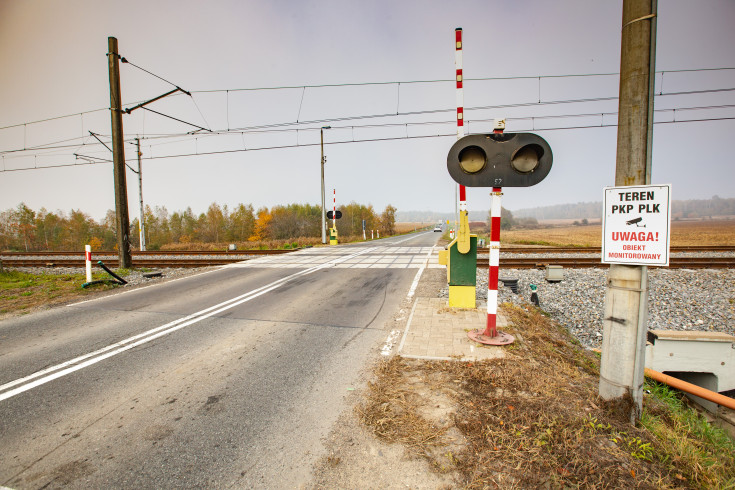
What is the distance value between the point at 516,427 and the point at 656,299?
791 cm

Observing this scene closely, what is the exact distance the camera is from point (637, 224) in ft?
8.18

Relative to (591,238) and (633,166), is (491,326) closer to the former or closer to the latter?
(633,166)

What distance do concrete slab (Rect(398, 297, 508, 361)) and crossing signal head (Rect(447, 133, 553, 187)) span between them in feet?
6.64

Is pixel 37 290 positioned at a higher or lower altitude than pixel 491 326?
lower

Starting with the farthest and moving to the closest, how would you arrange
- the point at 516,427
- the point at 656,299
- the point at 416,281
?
1. the point at 416,281
2. the point at 656,299
3. the point at 516,427

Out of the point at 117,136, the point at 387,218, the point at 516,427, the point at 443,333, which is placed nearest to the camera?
A: the point at 516,427

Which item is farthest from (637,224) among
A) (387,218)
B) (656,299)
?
(387,218)

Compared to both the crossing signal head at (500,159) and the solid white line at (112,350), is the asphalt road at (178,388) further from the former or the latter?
the crossing signal head at (500,159)

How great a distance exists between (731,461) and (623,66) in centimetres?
307

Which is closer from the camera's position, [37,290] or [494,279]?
[494,279]

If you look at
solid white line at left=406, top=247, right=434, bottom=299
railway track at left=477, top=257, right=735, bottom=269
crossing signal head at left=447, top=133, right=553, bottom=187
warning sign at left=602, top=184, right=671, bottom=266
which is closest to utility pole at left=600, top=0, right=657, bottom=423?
warning sign at left=602, top=184, right=671, bottom=266

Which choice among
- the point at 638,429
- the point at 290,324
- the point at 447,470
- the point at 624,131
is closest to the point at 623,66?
the point at 624,131

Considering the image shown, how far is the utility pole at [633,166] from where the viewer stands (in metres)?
2.50

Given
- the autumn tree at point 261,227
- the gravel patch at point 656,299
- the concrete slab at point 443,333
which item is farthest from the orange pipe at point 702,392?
the autumn tree at point 261,227
